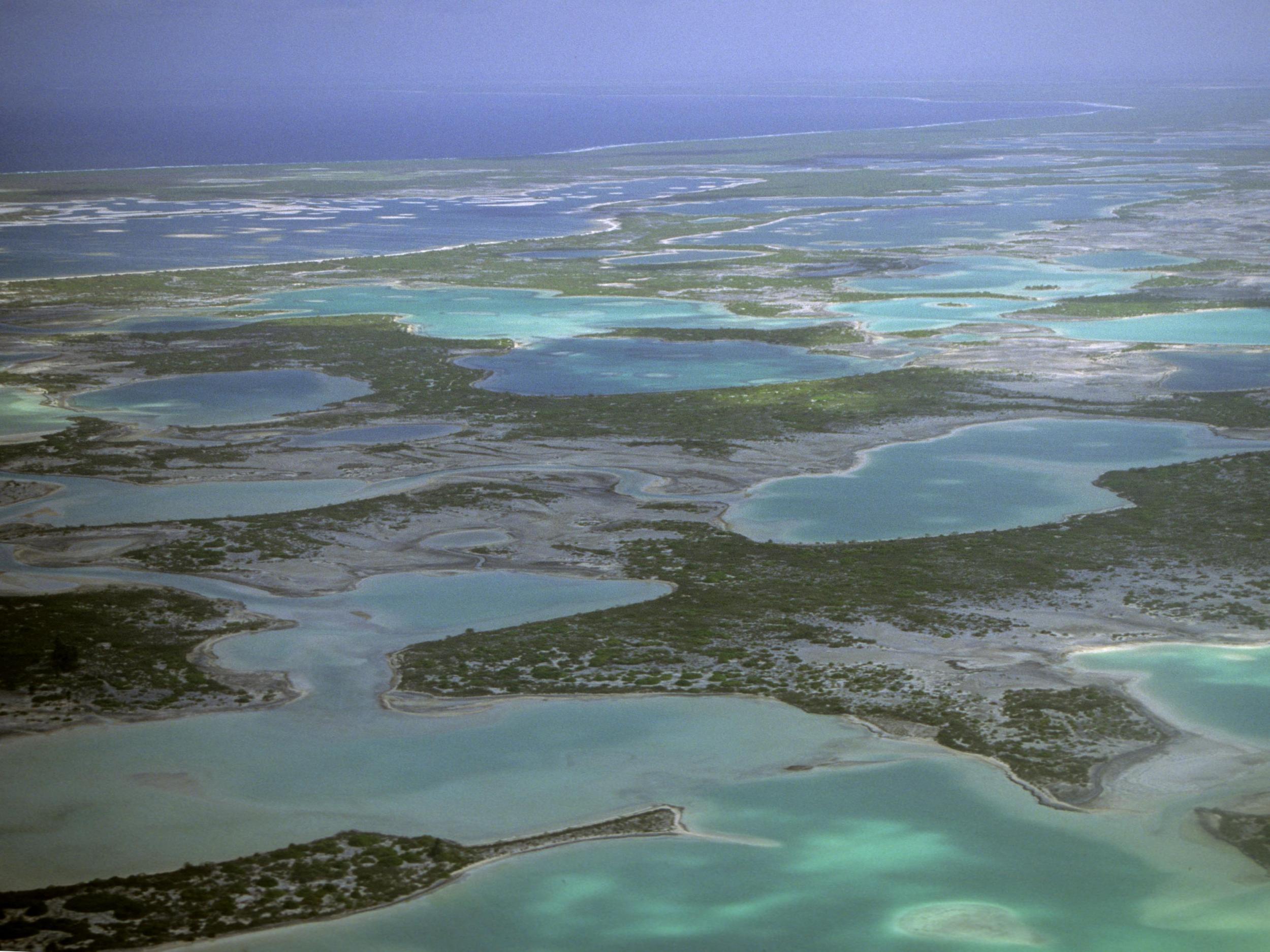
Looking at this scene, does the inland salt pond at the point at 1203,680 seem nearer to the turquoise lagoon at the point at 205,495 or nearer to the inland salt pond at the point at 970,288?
the turquoise lagoon at the point at 205,495

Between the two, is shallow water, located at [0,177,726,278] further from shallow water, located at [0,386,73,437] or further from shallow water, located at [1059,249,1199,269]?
shallow water, located at [1059,249,1199,269]

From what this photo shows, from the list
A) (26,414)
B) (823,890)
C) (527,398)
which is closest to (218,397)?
(26,414)

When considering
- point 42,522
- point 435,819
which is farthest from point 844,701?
point 42,522

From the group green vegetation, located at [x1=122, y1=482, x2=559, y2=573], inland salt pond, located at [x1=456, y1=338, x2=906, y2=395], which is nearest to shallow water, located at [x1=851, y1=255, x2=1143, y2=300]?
inland salt pond, located at [x1=456, y1=338, x2=906, y2=395]

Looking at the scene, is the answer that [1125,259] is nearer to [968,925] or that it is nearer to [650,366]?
[650,366]

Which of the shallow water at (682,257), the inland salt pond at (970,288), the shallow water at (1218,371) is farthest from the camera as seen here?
the shallow water at (682,257)

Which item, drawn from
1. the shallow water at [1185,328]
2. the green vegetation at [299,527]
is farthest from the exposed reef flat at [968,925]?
the shallow water at [1185,328]
